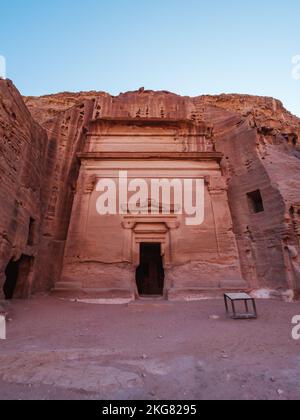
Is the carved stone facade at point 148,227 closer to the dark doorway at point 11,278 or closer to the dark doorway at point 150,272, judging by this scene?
the dark doorway at point 11,278

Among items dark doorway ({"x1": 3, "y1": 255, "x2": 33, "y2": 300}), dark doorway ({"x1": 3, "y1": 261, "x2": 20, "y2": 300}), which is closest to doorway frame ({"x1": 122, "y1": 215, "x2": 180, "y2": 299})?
dark doorway ({"x1": 3, "y1": 255, "x2": 33, "y2": 300})

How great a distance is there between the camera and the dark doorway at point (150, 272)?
1658 centimetres

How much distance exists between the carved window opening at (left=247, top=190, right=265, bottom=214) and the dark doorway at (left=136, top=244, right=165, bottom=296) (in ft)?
22.4

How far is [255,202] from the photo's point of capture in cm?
1280

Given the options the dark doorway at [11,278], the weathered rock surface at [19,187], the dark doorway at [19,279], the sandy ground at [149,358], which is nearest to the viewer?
the sandy ground at [149,358]

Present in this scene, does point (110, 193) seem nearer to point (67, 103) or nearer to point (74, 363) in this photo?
point (74, 363)

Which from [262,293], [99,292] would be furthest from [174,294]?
[262,293]

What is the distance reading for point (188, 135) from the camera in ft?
48.3

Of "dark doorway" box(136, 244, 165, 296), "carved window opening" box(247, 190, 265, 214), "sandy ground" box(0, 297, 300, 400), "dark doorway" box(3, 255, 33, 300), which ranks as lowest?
"sandy ground" box(0, 297, 300, 400)

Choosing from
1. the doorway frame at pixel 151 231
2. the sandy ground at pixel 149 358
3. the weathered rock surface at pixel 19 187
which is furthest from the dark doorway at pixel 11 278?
the doorway frame at pixel 151 231

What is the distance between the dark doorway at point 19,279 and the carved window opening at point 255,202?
36.2 feet

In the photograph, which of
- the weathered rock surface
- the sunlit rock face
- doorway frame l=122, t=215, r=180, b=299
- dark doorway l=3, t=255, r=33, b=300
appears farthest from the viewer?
doorway frame l=122, t=215, r=180, b=299

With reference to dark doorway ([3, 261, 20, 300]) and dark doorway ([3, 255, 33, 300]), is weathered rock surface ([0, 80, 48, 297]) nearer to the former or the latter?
dark doorway ([3, 255, 33, 300])

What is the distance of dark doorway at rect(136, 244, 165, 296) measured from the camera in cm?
1658
